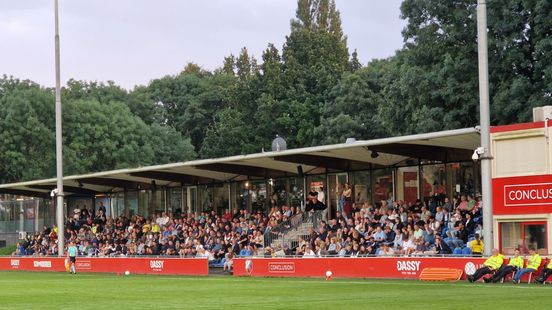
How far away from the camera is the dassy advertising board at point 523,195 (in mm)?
32062

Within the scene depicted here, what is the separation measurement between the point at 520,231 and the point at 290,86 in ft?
160

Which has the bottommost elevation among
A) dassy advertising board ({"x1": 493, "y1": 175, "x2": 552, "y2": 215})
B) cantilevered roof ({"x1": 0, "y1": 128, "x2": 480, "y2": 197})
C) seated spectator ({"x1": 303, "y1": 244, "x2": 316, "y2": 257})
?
seated spectator ({"x1": 303, "y1": 244, "x2": 316, "y2": 257})

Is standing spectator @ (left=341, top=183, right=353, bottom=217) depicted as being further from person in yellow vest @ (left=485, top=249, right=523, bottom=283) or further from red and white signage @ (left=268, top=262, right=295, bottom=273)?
person in yellow vest @ (left=485, top=249, right=523, bottom=283)

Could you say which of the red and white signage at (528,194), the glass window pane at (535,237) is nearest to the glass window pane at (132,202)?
the red and white signage at (528,194)

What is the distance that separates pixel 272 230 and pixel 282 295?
65.2ft

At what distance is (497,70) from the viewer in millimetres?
49062

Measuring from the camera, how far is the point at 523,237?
32656 mm

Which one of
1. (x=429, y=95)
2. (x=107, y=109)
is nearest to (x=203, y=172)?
(x=429, y=95)

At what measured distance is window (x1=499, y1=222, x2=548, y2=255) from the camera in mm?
32156

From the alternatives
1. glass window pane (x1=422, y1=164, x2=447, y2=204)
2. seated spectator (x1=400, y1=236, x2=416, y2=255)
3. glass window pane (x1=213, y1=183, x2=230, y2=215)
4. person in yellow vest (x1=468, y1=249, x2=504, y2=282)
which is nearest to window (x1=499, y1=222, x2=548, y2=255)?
person in yellow vest (x1=468, y1=249, x2=504, y2=282)

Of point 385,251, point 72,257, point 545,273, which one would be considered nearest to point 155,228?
point 72,257

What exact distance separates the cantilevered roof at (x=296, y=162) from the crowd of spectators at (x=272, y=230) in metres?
1.87

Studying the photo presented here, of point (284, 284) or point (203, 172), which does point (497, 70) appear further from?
point (284, 284)

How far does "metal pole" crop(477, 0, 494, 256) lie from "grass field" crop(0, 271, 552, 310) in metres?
1.88
